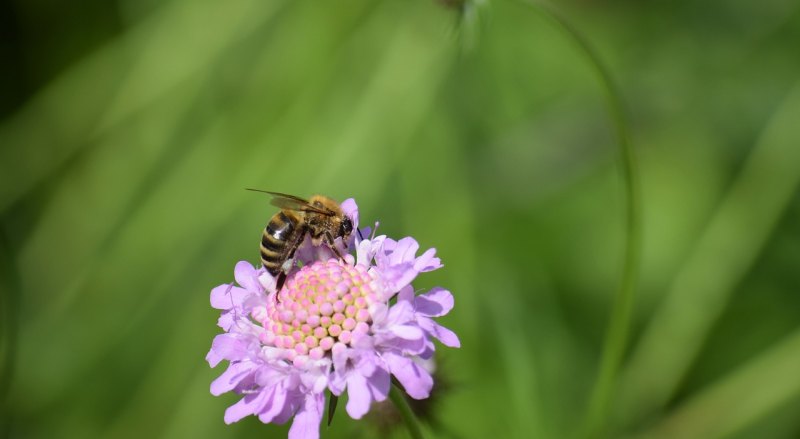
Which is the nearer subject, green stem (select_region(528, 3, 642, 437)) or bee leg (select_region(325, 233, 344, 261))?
bee leg (select_region(325, 233, 344, 261))

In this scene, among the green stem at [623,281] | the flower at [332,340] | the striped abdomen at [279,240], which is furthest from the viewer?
the green stem at [623,281]

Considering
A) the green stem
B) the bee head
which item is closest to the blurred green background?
the green stem

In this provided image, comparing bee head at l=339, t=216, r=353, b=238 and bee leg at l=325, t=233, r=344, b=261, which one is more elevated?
bee head at l=339, t=216, r=353, b=238

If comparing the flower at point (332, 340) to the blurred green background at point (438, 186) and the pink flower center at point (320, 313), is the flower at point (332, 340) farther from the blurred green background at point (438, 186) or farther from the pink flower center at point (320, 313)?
the blurred green background at point (438, 186)

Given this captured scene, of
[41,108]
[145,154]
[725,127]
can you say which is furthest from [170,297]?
[725,127]

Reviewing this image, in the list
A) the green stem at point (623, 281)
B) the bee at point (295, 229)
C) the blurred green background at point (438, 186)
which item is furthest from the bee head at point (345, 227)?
the blurred green background at point (438, 186)

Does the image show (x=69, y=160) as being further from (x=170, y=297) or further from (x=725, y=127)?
(x=725, y=127)

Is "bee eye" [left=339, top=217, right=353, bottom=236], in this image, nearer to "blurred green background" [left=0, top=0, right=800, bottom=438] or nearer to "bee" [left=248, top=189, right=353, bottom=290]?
"bee" [left=248, top=189, right=353, bottom=290]
